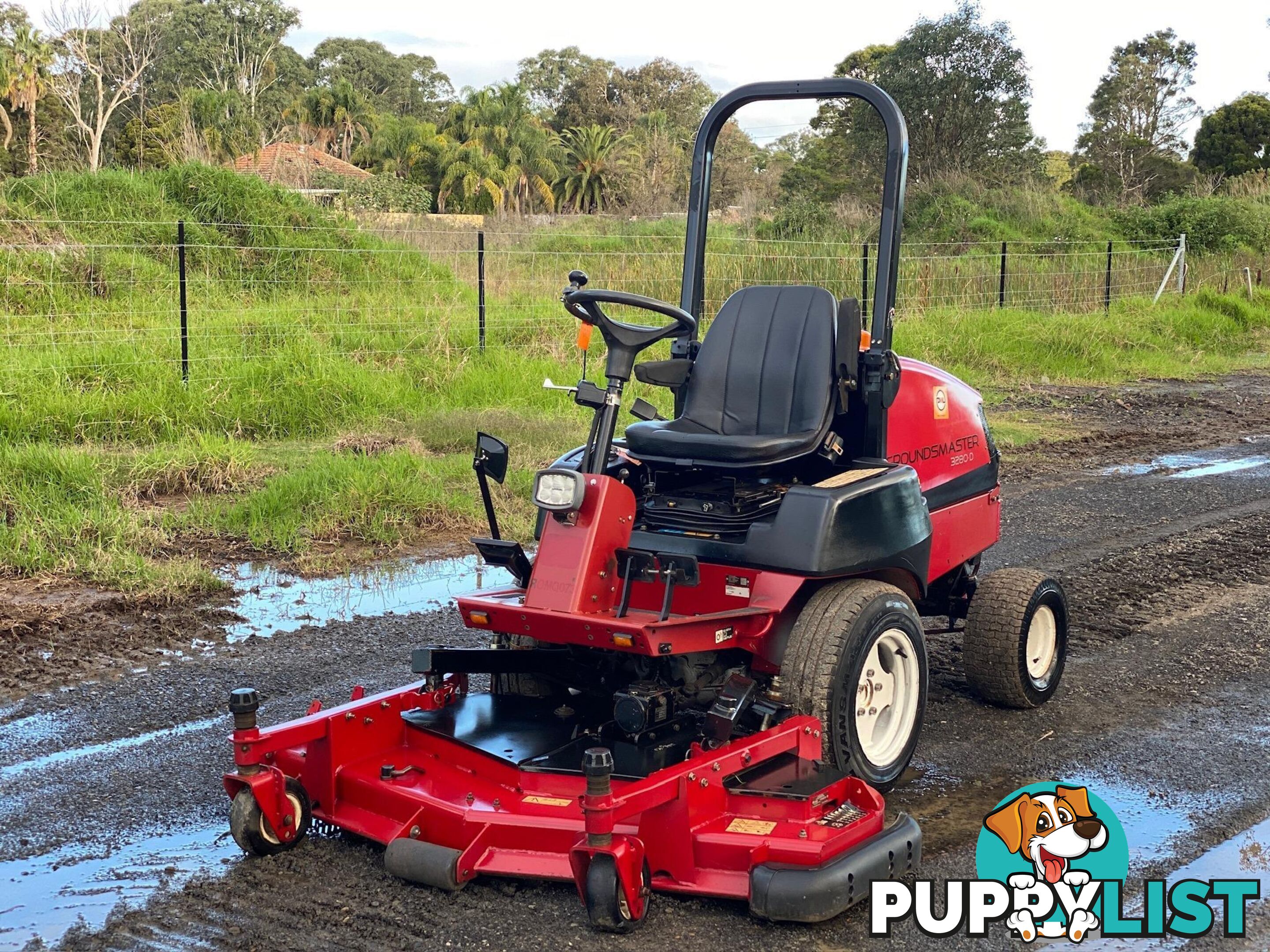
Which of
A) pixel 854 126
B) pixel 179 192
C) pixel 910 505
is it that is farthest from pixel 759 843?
pixel 854 126

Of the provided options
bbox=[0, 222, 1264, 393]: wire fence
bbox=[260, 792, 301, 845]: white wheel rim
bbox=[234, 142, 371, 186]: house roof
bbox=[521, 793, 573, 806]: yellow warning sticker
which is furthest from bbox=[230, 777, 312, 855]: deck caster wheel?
bbox=[234, 142, 371, 186]: house roof

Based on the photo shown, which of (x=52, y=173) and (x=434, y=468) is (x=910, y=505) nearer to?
(x=434, y=468)

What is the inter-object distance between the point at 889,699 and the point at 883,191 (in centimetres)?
189

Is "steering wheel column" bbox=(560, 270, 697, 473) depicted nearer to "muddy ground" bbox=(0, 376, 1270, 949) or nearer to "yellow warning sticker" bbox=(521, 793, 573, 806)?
"yellow warning sticker" bbox=(521, 793, 573, 806)

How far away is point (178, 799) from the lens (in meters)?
3.99

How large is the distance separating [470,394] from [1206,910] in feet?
27.4

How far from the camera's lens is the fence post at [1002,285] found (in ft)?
57.4

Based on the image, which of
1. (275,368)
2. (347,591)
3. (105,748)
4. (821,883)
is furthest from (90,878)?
(275,368)

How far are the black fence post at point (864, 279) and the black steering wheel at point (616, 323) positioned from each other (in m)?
10.7

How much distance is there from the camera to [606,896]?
310cm

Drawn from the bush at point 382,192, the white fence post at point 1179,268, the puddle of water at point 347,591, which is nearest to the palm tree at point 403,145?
the bush at point 382,192

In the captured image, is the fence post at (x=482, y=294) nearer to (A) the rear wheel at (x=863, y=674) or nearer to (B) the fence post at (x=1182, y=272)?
(A) the rear wheel at (x=863, y=674)

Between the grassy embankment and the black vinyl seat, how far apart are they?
2.94 meters

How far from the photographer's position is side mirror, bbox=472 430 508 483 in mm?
3982
